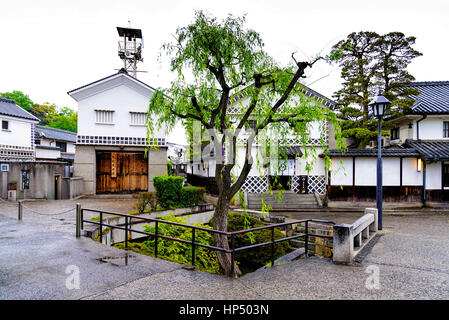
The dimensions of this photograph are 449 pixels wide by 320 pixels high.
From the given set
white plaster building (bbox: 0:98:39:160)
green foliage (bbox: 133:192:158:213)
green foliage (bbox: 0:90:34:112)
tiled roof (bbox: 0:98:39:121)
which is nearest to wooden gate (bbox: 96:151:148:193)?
green foliage (bbox: 133:192:158:213)

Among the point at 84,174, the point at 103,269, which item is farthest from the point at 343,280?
the point at 84,174

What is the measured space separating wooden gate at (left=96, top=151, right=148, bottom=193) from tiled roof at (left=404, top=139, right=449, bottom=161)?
1949cm

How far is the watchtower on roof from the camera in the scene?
29.2 meters

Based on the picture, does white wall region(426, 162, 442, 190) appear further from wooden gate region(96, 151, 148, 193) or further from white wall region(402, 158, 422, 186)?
wooden gate region(96, 151, 148, 193)

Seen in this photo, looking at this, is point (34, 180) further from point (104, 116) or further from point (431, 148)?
point (431, 148)

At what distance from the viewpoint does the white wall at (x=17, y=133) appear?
23.2 m

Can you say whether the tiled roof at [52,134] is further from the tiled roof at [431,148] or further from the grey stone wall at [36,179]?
the tiled roof at [431,148]

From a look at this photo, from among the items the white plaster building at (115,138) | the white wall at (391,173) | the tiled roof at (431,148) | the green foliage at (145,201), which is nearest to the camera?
the green foliage at (145,201)

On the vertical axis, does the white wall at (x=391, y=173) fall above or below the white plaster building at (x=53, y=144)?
below

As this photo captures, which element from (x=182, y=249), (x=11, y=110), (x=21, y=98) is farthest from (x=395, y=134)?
(x=21, y=98)

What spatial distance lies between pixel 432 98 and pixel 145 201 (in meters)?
23.2

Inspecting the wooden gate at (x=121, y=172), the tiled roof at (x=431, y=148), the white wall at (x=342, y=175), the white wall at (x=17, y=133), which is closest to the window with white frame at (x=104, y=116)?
the wooden gate at (x=121, y=172)

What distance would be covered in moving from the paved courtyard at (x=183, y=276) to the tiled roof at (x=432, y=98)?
48.3 ft
